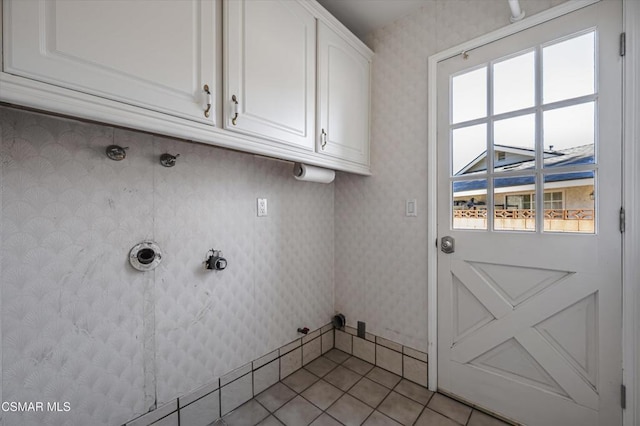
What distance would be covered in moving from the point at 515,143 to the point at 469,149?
22cm

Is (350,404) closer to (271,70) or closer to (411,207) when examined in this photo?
(411,207)

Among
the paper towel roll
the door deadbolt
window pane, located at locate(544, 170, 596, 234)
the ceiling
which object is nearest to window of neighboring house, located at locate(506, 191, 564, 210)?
window pane, located at locate(544, 170, 596, 234)

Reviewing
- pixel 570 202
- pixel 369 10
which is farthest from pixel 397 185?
pixel 369 10

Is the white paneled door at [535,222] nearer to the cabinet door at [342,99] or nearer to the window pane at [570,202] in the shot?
the window pane at [570,202]

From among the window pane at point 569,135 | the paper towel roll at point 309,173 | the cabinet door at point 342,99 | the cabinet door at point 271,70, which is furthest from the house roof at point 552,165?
the cabinet door at point 271,70

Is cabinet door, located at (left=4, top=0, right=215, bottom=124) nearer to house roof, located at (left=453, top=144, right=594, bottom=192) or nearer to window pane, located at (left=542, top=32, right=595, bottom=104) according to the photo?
house roof, located at (left=453, top=144, right=594, bottom=192)

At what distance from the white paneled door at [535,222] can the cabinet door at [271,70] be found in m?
→ 0.85

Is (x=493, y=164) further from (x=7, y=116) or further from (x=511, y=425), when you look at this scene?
(x=7, y=116)

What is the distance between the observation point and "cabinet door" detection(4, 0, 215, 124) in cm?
67

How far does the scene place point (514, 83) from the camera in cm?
139

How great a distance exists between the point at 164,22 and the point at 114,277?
0.98 m

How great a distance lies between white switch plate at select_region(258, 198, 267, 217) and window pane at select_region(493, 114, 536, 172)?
4.39ft

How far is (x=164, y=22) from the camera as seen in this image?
2.92 ft

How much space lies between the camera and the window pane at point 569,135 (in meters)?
1.20
